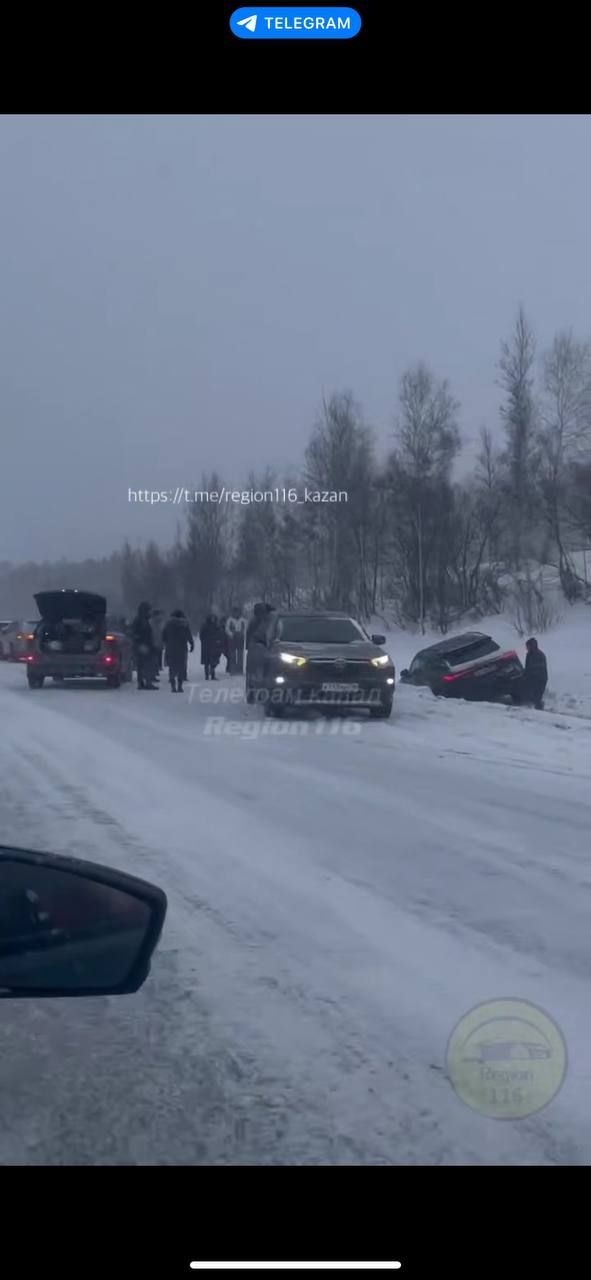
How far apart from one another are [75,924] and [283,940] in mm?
1486

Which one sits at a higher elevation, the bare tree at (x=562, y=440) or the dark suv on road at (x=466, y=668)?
the bare tree at (x=562, y=440)

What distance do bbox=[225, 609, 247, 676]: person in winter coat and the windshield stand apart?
102 millimetres

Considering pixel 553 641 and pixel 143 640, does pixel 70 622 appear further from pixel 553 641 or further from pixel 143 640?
pixel 553 641

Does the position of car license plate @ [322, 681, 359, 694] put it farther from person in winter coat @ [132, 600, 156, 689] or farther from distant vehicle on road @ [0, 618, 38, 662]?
distant vehicle on road @ [0, 618, 38, 662]

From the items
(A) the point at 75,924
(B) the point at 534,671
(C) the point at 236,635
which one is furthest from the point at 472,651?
(A) the point at 75,924

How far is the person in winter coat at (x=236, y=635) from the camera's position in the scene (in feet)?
11.5

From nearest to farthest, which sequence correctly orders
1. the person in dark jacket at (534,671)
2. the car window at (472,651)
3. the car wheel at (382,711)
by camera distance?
the car window at (472,651)
the person in dark jacket at (534,671)
the car wheel at (382,711)

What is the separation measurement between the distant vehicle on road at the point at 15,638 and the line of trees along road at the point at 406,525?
144 mm

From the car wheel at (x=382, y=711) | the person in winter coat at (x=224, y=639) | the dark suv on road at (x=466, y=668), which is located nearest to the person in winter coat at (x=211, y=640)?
the person in winter coat at (x=224, y=639)
